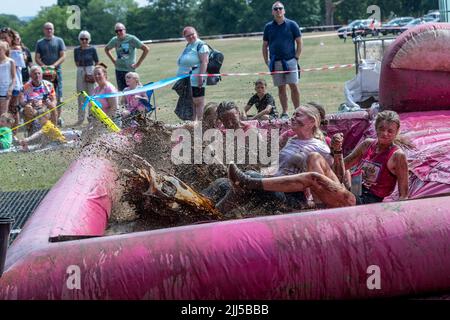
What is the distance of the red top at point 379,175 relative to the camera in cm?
545

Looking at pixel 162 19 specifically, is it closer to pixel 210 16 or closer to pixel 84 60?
pixel 210 16

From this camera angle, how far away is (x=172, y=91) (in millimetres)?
16984

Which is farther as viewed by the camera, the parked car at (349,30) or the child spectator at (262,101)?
the parked car at (349,30)

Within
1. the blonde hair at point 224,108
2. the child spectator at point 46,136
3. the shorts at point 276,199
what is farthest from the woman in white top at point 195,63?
the shorts at point 276,199

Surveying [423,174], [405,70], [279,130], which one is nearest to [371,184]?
[423,174]

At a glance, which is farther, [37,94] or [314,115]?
[37,94]

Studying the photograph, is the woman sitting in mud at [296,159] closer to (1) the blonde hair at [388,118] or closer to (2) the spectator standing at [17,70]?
(1) the blonde hair at [388,118]

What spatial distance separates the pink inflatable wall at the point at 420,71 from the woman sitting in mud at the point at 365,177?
93.0 inches

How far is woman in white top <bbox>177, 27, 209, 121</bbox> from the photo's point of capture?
33.4ft

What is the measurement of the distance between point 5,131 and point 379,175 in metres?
6.08

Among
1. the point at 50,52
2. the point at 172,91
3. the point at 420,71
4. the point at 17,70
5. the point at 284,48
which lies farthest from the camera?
the point at 172,91

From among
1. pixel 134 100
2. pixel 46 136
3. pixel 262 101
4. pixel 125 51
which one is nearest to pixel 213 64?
pixel 134 100

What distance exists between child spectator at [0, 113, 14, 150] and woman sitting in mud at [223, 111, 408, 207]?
551 centimetres
